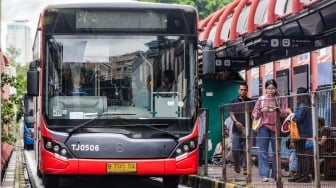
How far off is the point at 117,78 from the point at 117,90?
0.68ft

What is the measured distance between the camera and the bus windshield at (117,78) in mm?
12023

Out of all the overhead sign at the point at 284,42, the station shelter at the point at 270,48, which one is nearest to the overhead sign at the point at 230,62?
the station shelter at the point at 270,48

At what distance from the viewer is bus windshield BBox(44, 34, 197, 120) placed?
39.4 ft

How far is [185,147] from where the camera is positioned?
1220 centimetres

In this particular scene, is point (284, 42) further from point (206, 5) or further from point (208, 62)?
point (206, 5)

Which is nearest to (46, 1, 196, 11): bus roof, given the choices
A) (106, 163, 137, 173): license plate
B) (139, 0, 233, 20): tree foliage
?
(106, 163, 137, 173): license plate

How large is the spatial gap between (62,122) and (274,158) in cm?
349

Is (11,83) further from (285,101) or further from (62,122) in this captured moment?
(285,101)

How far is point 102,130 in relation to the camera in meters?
12.0

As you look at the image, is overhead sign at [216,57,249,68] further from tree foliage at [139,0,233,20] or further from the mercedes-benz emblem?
tree foliage at [139,0,233,20]

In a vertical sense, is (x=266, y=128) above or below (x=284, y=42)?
below

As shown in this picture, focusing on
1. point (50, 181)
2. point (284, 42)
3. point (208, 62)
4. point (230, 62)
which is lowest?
point (50, 181)

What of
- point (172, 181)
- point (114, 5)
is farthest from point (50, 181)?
point (114, 5)

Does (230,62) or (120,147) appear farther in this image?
(230,62)
